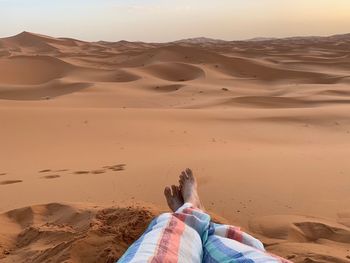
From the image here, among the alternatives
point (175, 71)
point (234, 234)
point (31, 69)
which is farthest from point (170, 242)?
point (31, 69)

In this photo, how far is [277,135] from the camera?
6.98 m

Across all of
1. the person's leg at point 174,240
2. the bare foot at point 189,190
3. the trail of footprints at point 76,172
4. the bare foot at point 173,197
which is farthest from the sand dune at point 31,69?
the person's leg at point 174,240

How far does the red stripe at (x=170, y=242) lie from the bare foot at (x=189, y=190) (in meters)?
0.92

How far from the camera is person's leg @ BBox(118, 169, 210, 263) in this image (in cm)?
186

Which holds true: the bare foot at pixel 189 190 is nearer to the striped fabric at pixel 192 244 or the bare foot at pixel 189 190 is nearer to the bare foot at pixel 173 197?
the bare foot at pixel 173 197

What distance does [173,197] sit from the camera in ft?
10.9

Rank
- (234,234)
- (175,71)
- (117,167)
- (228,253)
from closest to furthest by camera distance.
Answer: (228,253) < (234,234) < (117,167) < (175,71)

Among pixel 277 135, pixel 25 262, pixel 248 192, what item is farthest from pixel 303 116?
pixel 25 262

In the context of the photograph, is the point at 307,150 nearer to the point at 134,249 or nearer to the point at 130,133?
the point at 130,133

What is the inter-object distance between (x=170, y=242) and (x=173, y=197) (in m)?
1.33

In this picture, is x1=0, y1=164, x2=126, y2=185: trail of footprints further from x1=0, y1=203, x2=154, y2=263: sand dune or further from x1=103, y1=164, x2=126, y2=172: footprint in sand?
x1=0, y1=203, x2=154, y2=263: sand dune

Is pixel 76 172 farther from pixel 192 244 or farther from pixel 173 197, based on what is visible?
pixel 192 244

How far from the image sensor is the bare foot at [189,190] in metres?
3.17

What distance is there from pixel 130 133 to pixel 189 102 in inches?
223
